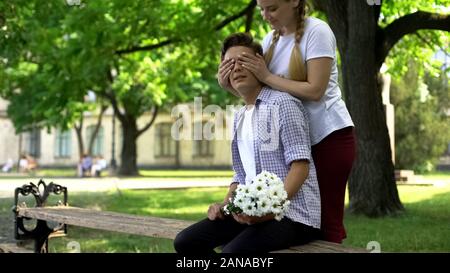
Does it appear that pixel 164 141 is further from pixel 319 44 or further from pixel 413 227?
pixel 319 44

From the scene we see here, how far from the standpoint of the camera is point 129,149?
30375 mm

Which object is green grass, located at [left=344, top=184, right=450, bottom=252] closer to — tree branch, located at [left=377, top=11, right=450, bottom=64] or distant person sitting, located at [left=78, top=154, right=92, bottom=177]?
tree branch, located at [left=377, top=11, right=450, bottom=64]

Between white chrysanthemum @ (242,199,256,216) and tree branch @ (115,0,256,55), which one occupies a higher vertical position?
tree branch @ (115,0,256,55)

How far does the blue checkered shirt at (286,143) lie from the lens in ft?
8.99

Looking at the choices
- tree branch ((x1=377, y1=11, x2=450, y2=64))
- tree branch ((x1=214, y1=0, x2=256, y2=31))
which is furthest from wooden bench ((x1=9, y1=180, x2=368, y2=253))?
tree branch ((x1=214, y1=0, x2=256, y2=31))

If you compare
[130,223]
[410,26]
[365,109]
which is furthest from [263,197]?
[410,26]

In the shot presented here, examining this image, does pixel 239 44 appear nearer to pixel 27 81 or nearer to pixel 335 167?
pixel 335 167

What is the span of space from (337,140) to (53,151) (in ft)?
143

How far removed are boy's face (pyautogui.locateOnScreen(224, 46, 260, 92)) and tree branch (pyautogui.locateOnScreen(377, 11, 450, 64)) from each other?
8.25 meters

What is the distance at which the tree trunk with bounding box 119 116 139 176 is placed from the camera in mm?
30297

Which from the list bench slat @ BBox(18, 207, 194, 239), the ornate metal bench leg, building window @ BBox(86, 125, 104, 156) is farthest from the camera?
building window @ BBox(86, 125, 104, 156)

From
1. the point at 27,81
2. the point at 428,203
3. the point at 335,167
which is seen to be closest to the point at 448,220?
the point at 428,203

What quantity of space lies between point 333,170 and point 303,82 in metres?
0.43
